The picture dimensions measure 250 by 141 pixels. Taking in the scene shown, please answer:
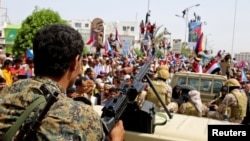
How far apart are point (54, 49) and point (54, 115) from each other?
27 centimetres

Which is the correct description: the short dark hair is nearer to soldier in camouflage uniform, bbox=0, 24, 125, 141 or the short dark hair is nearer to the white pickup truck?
soldier in camouflage uniform, bbox=0, 24, 125, 141

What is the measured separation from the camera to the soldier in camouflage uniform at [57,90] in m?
1.38

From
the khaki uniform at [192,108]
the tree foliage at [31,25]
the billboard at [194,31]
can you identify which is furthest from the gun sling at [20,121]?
the tree foliage at [31,25]

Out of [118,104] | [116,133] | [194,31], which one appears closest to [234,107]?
[118,104]

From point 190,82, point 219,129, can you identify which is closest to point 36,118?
point 219,129

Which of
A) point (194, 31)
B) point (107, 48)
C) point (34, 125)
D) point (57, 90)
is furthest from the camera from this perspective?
point (194, 31)

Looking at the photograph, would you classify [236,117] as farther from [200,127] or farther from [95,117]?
[95,117]

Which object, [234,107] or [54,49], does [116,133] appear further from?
[234,107]

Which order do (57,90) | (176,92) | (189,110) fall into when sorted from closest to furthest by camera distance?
(57,90) < (189,110) < (176,92)

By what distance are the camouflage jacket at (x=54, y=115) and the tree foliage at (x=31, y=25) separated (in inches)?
1150

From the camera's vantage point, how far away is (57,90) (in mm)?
1472

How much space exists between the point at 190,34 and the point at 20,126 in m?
25.4

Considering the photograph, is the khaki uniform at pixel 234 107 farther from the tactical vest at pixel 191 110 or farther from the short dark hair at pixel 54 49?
the short dark hair at pixel 54 49

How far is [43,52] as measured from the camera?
1516 millimetres
